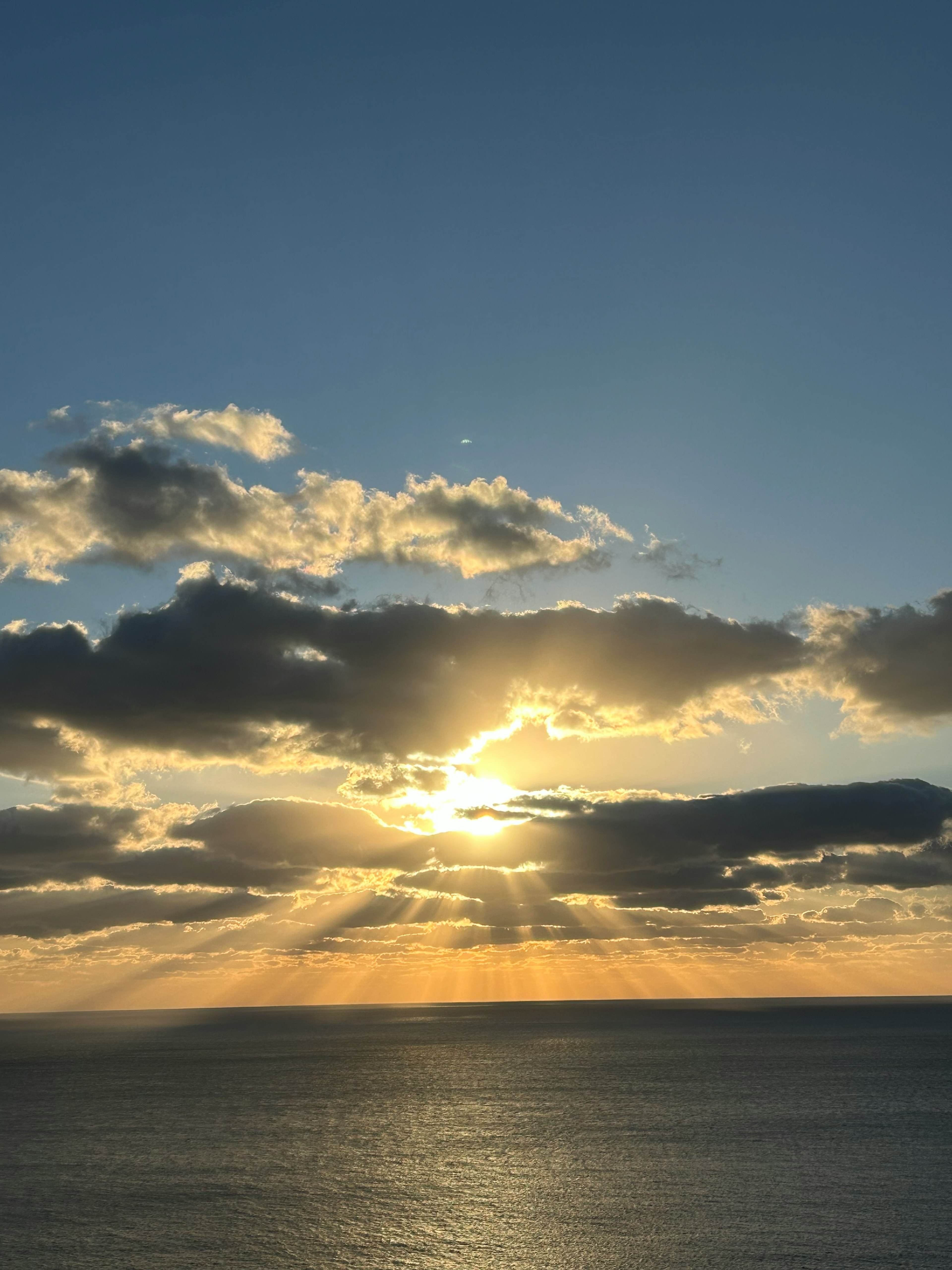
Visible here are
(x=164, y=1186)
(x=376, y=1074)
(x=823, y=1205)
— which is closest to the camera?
(x=823, y=1205)

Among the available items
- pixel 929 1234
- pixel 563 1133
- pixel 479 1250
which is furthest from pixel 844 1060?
pixel 479 1250

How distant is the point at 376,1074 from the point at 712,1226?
108354mm

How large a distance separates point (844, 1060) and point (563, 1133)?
103367mm

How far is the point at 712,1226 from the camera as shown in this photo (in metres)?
55.1

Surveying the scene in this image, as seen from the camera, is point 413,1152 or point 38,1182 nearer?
point 38,1182

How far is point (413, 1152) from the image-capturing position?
80.3 m

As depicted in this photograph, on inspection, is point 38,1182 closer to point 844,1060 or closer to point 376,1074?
point 376,1074

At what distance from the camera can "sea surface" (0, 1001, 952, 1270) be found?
51.0 metres

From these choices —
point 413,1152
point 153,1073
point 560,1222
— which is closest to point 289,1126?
point 413,1152

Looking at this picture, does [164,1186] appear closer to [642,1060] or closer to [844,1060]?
[642,1060]

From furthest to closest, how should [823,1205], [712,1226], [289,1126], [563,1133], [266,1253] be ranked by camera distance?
[289,1126] < [563,1133] < [823,1205] < [712,1226] < [266,1253]

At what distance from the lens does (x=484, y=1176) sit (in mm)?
69812

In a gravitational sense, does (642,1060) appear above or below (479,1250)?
below

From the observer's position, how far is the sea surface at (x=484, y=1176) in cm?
5103
